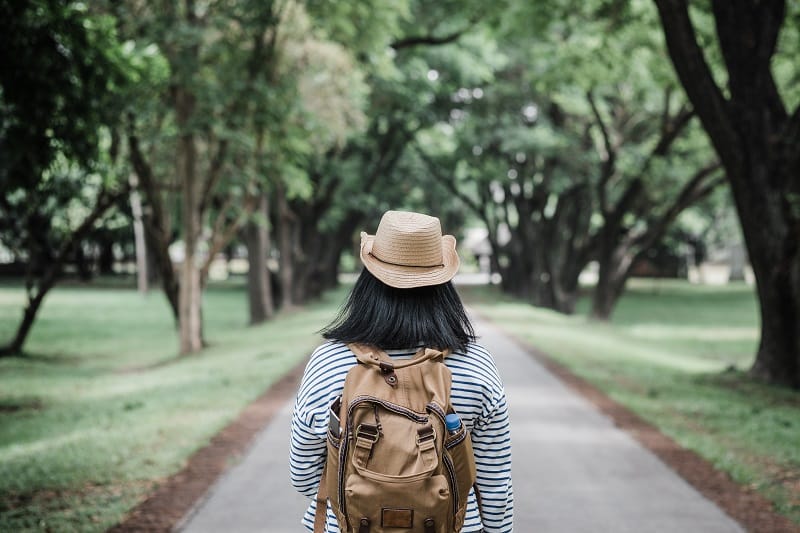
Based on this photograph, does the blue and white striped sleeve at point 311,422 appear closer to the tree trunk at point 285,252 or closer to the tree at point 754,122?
the tree at point 754,122

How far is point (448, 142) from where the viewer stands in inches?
1174

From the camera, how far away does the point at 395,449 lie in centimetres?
208

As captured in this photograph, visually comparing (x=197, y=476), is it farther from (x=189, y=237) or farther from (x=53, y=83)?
(x=189, y=237)

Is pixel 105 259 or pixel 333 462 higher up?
pixel 333 462

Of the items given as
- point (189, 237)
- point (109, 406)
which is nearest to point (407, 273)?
point (109, 406)

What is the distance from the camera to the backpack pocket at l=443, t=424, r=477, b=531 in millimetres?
2201

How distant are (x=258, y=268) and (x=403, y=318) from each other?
68.7ft

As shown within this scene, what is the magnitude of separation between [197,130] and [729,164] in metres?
8.26

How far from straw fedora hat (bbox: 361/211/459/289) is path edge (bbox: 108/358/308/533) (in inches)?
126

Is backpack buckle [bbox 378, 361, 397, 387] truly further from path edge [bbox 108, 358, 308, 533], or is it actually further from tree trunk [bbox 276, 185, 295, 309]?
tree trunk [bbox 276, 185, 295, 309]

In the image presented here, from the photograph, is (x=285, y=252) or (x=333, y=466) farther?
(x=285, y=252)

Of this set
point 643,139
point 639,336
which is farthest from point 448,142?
point 639,336

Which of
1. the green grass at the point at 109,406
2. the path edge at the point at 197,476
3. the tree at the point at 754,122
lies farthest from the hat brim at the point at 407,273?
the tree at the point at 754,122

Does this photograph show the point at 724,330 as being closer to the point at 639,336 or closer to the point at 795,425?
the point at 639,336
